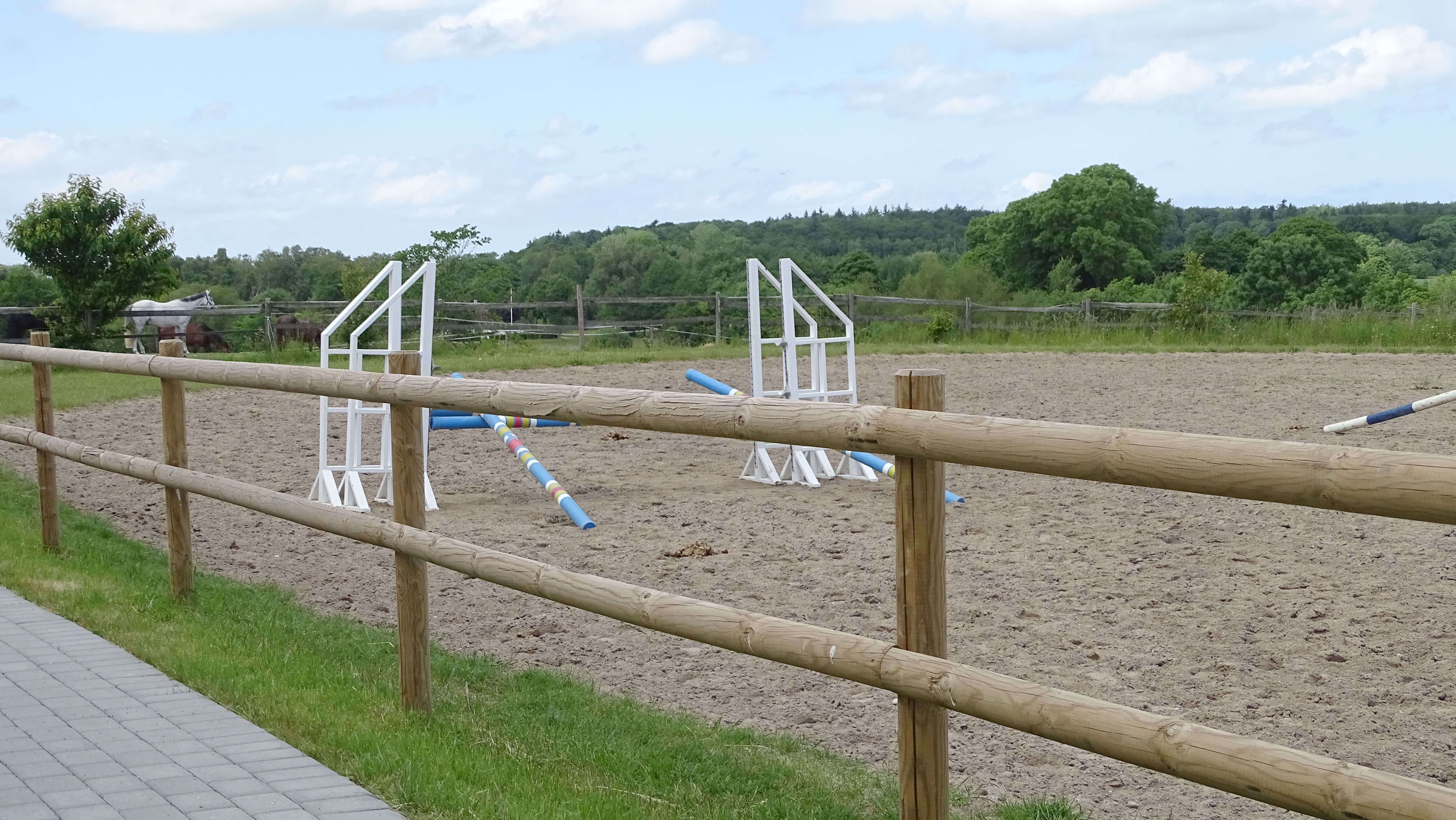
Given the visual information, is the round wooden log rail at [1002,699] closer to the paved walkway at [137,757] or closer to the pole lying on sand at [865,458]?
the paved walkway at [137,757]

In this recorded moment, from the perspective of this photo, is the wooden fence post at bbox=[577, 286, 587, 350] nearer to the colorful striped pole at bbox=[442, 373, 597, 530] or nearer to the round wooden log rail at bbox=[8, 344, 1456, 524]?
the colorful striped pole at bbox=[442, 373, 597, 530]

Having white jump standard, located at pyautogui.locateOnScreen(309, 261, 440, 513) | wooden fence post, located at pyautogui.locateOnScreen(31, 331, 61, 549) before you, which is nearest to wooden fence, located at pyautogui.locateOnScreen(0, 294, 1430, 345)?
white jump standard, located at pyautogui.locateOnScreen(309, 261, 440, 513)

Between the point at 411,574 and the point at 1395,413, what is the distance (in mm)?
7262

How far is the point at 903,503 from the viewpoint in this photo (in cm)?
256

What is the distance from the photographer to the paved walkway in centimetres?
306

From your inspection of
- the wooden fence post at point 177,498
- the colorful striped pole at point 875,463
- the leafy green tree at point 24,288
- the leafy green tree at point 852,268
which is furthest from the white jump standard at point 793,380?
the leafy green tree at point 852,268

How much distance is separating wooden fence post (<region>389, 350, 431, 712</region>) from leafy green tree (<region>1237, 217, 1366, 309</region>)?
51885 millimetres

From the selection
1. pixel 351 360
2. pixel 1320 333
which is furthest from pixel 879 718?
pixel 1320 333

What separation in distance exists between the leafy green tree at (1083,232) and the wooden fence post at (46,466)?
62823mm

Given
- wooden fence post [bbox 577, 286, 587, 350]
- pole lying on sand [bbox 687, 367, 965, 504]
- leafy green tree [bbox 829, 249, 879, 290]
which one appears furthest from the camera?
leafy green tree [bbox 829, 249, 879, 290]

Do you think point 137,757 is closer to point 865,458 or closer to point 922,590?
point 922,590

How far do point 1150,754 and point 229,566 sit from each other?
19.2 ft

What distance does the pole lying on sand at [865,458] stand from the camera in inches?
328

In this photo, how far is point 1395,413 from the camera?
871 centimetres
